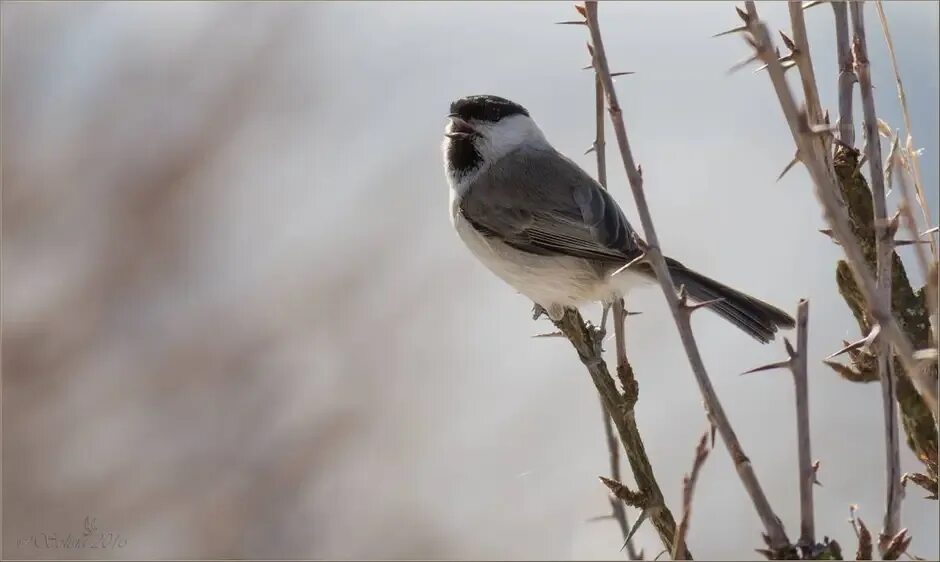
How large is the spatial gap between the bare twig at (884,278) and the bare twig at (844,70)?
0.10ft

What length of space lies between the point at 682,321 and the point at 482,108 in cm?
256

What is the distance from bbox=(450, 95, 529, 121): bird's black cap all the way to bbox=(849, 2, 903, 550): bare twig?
7.33 ft

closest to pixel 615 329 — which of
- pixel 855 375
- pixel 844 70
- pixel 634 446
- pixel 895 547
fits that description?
pixel 634 446

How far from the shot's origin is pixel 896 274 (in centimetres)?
172

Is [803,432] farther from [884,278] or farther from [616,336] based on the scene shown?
[616,336]

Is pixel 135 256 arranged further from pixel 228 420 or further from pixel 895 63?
pixel 895 63

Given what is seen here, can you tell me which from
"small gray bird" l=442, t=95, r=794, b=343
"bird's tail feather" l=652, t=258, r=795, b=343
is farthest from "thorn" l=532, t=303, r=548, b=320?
"bird's tail feather" l=652, t=258, r=795, b=343

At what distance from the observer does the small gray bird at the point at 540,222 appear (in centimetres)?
311

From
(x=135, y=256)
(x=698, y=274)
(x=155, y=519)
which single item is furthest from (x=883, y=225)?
(x=135, y=256)

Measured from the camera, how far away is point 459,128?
151 inches

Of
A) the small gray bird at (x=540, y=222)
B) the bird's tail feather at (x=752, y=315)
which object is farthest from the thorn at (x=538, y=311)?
the bird's tail feather at (x=752, y=315)

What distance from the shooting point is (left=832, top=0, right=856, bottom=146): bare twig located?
5.57ft

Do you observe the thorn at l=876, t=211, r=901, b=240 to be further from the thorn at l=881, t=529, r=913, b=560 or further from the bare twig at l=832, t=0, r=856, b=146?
the thorn at l=881, t=529, r=913, b=560

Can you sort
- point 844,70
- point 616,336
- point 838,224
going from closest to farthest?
point 838,224 → point 844,70 → point 616,336
